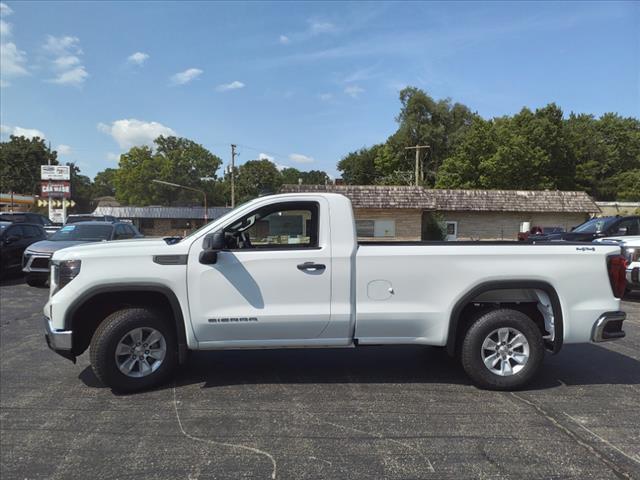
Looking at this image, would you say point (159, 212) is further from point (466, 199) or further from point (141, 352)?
point (141, 352)

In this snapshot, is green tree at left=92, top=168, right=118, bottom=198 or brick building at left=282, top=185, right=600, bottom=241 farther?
green tree at left=92, top=168, right=118, bottom=198

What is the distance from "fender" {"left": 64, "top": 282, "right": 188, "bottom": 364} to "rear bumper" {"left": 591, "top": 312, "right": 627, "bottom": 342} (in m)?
3.97

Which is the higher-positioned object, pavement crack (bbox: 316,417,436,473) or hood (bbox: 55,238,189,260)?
hood (bbox: 55,238,189,260)

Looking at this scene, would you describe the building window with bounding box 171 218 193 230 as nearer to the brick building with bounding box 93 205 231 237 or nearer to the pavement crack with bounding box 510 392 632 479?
the brick building with bounding box 93 205 231 237

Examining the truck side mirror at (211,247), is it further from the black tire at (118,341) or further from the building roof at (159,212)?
the building roof at (159,212)

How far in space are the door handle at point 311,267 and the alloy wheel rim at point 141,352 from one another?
60.7 inches

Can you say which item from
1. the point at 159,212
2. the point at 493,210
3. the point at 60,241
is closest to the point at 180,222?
the point at 159,212

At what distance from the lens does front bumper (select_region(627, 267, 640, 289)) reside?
29.7ft

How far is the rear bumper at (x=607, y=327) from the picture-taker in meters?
4.72

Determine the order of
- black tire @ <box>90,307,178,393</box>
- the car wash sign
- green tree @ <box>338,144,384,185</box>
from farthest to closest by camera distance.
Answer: green tree @ <box>338,144,384,185</box>, the car wash sign, black tire @ <box>90,307,178,393</box>

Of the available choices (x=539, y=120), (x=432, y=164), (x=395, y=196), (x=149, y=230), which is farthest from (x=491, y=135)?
(x=149, y=230)

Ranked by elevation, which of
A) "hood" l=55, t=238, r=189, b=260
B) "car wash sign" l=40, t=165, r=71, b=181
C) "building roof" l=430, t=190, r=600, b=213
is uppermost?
"car wash sign" l=40, t=165, r=71, b=181

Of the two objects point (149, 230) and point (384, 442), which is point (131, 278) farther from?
point (149, 230)

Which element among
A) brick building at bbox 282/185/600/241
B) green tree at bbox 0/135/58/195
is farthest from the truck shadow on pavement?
green tree at bbox 0/135/58/195
